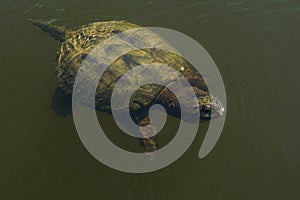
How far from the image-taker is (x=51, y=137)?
7.66 meters

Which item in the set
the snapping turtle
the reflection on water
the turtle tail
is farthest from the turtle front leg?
the turtle tail

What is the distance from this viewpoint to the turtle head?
24.4ft

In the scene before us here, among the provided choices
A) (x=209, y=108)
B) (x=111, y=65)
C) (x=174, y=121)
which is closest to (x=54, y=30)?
(x=111, y=65)

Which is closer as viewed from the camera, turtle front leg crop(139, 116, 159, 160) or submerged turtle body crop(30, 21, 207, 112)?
turtle front leg crop(139, 116, 159, 160)

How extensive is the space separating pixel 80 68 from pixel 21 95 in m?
1.57

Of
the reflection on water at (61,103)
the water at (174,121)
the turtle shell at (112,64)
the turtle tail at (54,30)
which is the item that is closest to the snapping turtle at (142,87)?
the turtle shell at (112,64)

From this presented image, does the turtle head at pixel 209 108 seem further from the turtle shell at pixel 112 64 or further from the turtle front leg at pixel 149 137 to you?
the turtle front leg at pixel 149 137

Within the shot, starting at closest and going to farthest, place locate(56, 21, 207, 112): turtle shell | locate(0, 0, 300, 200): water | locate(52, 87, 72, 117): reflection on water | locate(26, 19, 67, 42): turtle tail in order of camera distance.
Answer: locate(0, 0, 300, 200): water → locate(56, 21, 207, 112): turtle shell → locate(52, 87, 72, 117): reflection on water → locate(26, 19, 67, 42): turtle tail

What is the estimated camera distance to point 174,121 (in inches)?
301

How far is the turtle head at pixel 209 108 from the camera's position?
7.43m

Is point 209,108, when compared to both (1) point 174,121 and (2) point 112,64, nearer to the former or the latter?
(1) point 174,121

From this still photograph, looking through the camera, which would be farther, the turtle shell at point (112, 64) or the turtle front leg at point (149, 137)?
the turtle shell at point (112, 64)

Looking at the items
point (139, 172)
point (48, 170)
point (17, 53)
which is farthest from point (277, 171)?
point (17, 53)

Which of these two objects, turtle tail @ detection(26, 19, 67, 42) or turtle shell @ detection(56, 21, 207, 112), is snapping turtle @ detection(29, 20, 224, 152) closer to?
turtle shell @ detection(56, 21, 207, 112)
